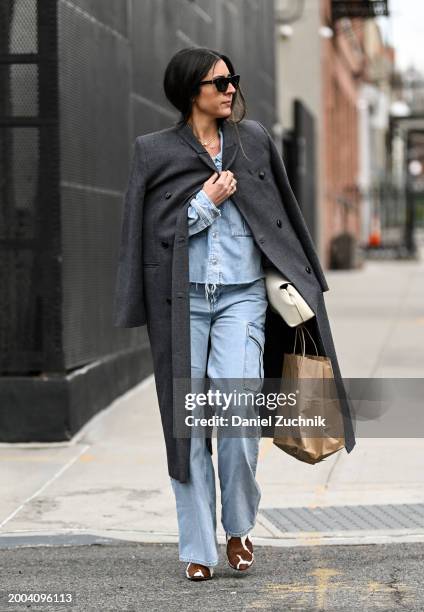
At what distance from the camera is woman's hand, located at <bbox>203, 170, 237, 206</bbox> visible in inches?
203

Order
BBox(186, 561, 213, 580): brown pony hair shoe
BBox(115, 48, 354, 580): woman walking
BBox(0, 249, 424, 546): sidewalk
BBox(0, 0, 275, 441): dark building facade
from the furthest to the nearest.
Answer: BBox(0, 0, 275, 441): dark building facade → BBox(0, 249, 424, 546): sidewalk → BBox(186, 561, 213, 580): brown pony hair shoe → BBox(115, 48, 354, 580): woman walking

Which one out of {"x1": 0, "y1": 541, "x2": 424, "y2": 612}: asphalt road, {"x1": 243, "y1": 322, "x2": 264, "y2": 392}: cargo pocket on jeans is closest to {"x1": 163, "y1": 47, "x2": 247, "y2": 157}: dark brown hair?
{"x1": 243, "y1": 322, "x2": 264, "y2": 392}: cargo pocket on jeans

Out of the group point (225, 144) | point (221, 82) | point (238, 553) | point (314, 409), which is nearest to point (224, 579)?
point (238, 553)

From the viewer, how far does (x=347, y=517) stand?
6.48 metres

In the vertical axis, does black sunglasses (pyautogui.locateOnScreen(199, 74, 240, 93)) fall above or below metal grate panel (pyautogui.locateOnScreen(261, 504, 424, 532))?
above

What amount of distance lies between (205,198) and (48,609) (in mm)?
1572

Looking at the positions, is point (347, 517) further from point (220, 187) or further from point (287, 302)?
point (220, 187)

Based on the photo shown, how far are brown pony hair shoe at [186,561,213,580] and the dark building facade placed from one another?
3.19 m

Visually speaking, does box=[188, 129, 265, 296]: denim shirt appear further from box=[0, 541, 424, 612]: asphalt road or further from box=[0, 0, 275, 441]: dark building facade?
box=[0, 0, 275, 441]: dark building facade

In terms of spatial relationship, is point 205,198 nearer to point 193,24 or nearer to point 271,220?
point 271,220

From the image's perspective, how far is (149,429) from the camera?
8938mm

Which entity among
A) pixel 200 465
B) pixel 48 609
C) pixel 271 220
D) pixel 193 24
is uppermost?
pixel 193 24

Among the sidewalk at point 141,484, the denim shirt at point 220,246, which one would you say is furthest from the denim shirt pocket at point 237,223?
the sidewalk at point 141,484

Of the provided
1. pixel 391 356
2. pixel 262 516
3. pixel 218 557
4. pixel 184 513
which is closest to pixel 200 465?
pixel 184 513
